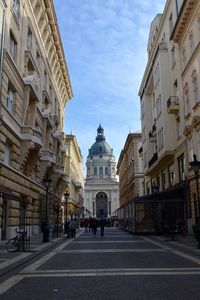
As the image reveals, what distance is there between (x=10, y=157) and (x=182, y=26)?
16.0 m

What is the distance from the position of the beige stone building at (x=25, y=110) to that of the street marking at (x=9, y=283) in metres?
6.56

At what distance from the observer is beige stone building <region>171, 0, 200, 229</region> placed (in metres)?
26.5

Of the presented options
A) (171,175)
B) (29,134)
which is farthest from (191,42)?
(29,134)

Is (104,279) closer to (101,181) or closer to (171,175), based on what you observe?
(171,175)

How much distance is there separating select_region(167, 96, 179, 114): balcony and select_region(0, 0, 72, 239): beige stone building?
10.5m

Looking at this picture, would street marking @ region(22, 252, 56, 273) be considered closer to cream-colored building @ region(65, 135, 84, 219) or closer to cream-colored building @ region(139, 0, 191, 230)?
cream-colored building @ region(139, 0, 191, 230)

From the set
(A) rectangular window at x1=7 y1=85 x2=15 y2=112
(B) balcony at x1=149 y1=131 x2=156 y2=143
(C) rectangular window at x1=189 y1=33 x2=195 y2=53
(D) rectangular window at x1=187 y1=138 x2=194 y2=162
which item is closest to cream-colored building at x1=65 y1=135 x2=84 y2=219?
(B) balcony at x1=149 y1=131 x2=156 y2=143

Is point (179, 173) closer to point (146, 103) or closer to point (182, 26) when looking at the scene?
point (182, 26)

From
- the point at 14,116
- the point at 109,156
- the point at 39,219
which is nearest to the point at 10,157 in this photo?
the point at 14,116

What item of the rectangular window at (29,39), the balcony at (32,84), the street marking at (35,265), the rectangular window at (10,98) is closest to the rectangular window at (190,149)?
the balcony at (32,84)

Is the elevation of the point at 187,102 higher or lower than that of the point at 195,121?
higher

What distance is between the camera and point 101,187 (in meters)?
159

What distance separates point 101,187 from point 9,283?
150 metres

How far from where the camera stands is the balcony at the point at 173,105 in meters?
32.3
